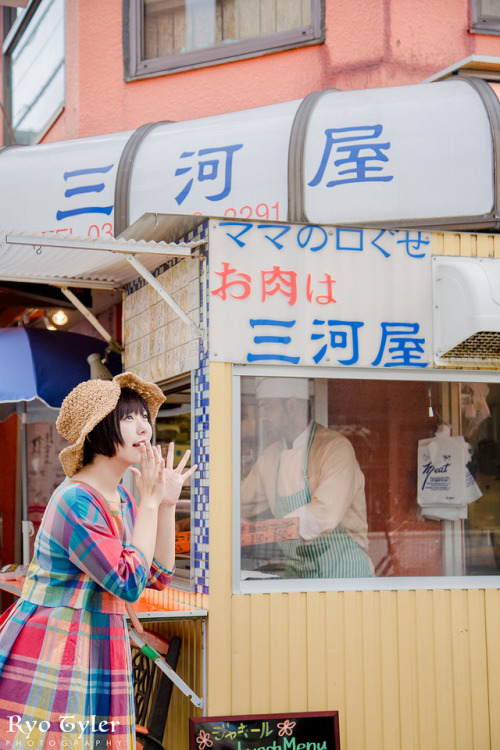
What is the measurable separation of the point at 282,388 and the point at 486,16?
406 cm

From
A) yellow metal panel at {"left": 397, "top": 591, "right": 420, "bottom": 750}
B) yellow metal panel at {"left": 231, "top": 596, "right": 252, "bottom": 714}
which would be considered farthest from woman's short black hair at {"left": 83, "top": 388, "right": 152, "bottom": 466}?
yellow metal panel at {"left": 397, "top": 591, "right": 420, "bottom": 750}

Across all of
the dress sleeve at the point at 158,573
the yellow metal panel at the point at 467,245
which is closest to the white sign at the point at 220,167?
the yellow metal panel at the point at 467,245

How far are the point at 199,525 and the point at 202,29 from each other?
4.73 m

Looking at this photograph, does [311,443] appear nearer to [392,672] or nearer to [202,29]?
[392,672]

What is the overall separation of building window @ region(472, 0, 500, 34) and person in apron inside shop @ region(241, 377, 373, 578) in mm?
3831

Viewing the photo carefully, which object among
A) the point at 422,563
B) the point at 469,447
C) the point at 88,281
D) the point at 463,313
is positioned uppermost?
the point at 88,281

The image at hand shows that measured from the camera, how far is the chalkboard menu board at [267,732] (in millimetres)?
4840

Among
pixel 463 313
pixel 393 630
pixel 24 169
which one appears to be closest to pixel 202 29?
pixel 24 169

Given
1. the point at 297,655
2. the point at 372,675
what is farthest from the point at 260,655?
the point at 372,675

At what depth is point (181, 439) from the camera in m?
6.06

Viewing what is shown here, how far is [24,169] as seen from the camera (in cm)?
734

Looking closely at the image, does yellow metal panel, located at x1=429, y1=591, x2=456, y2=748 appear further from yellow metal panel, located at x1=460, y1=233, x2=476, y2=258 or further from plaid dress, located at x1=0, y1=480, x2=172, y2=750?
plaid dress, located at x1=0, y1=480, x2=172, y2=750

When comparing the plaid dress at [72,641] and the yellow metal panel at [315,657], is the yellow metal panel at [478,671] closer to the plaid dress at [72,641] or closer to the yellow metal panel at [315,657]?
the yellow metal panel at [315,657]

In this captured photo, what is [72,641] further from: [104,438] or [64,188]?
[64,188]
